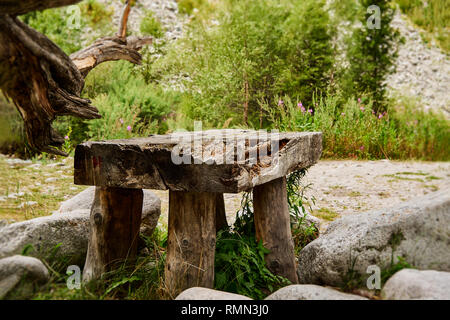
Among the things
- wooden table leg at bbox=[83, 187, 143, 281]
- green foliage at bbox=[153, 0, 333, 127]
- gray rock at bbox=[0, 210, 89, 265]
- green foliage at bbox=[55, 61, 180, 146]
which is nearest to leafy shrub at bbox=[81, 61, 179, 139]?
green foliage at bbox=[55, 61, 180, 146]

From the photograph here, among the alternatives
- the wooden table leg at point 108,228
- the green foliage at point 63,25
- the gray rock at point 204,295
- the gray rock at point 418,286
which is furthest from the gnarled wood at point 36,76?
the green foliage at point 63,25

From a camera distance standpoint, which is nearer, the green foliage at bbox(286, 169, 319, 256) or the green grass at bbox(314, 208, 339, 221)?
the green foliage at bbox(286, 169, 319, 256)

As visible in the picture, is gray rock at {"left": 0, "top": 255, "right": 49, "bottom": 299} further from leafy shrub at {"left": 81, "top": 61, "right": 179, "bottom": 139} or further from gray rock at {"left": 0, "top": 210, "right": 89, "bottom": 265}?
leafy shrub at {"left": 81, "top": 61, "right": 179, "bottom": 139}

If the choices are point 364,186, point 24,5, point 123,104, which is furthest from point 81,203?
point 123,104

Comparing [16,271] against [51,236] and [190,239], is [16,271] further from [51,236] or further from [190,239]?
[190,239]

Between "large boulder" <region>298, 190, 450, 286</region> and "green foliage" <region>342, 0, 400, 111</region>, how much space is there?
557cm

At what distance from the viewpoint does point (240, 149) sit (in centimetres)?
203

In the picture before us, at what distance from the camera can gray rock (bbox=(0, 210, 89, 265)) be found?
2150 millimetres

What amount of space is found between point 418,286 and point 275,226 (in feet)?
3.20

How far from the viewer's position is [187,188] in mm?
1959

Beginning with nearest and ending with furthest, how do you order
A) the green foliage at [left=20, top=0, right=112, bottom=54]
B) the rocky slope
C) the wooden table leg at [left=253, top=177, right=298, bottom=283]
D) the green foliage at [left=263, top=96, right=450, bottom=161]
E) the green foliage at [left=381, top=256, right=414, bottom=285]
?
the green foliage at [left=381, top=256, right=414, bottom=285], the wooden table leg at [left=253, top=177, right=298, bottom=283], the green foliage at [left=263, top=96, right=450, bottom=161], the green foliage at [left=20, top=0, right=112, bottom=54], the rocky slope

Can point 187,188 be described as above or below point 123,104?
below

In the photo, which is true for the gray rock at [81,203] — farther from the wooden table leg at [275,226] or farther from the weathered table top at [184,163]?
the wooden table leg at [275,226]

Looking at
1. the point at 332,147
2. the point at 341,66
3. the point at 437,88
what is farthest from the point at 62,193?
the point at 437,88
